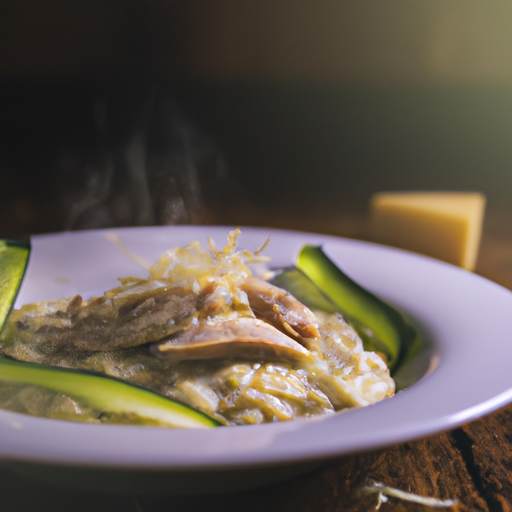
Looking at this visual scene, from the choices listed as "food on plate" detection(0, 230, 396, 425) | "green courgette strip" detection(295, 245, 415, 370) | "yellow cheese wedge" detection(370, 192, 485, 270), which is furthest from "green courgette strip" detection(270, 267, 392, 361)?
"yellow cheese wedge" detection(370, 192, 485, 270)

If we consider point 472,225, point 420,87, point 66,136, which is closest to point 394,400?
point 472,225

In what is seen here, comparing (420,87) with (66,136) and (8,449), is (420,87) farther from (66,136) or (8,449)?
(8,449)

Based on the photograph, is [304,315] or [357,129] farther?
[357,129]

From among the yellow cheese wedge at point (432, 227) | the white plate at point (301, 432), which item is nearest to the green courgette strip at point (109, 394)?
the white plate at point (301, 432)

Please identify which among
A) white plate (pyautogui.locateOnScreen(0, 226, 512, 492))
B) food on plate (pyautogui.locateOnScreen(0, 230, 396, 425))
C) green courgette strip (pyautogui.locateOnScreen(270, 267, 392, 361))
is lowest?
green courgette strip (pyautogui.locateOnScreen(270, 267, 392, 361))

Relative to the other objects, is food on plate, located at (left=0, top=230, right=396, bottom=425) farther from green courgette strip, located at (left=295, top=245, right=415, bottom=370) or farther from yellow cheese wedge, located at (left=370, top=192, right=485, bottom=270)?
yellow cheese wedge, located at (left=370, top=192, right=485, bottom=270)

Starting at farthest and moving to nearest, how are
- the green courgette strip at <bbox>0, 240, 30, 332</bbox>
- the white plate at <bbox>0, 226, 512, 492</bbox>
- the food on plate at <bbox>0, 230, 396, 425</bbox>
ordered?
the green courgette strip at <bbox>0, 240, 30, 332</bbox> < the food on plate at <bbox>0, 230, 396, 425</bbox> < the white plate at <bbox>0, 226, 512, 492</bbox>
